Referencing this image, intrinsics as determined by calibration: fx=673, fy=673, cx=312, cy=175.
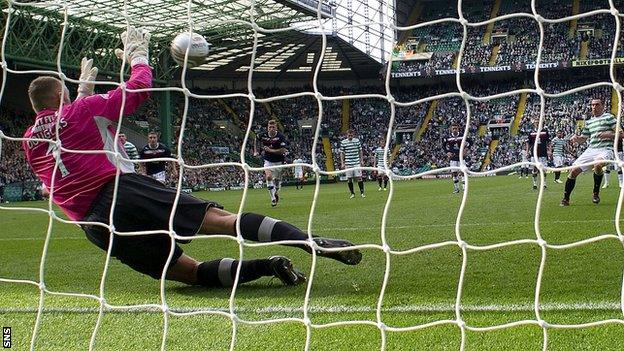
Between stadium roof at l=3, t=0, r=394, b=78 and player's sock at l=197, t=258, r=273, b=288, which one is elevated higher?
player's sock at l=197, t=258, r=273, b=288

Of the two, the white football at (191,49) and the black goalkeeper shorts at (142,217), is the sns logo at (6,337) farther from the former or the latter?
the white football at (191,49)

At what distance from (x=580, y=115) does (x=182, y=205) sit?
32176 millimetres

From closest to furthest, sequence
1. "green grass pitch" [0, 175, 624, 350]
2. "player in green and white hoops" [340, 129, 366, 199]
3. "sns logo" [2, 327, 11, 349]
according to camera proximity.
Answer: "green grass pitch" [0, 175, 624, 350]
"sns logo" [2, 327, 11, 349]
"player in green and white hoops" [340, 129, 366, 199]

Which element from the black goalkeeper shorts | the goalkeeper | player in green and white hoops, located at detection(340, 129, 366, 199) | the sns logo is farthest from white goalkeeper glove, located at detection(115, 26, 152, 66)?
player in green and white hoops, located at detection(340, 129, 366, 199)

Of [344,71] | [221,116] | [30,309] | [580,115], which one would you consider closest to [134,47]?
[30,309]

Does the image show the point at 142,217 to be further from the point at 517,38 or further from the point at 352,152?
the point at 517,38

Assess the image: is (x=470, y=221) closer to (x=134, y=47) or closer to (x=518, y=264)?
(x=518, y=264)

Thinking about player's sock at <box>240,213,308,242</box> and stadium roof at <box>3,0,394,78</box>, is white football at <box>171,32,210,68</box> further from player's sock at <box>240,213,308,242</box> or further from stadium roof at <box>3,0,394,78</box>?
stadium roof at <box>3,0,394,78</box>

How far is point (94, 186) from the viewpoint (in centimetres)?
413

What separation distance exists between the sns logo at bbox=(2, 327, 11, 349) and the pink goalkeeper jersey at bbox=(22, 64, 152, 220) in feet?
2.60

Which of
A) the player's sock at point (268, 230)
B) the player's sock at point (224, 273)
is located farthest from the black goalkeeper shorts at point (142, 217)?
the player's sock at point (224, 273)

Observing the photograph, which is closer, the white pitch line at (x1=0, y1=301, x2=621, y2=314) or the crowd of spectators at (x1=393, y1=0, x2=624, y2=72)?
the white pitch line at (x1=0, y1=301, x2=621, y2=314)

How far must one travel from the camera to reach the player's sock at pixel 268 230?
14.4ft

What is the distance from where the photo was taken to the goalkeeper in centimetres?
402
